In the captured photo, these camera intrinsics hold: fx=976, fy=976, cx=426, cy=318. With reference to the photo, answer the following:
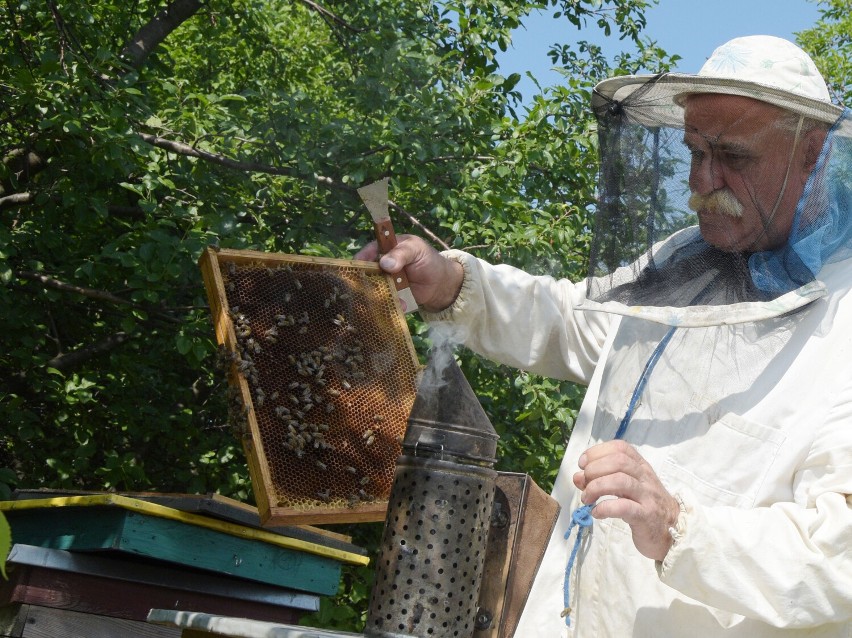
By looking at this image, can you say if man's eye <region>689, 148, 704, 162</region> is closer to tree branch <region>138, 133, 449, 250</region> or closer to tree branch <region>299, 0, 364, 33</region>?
tree branch <region>138, 133, 449, 250</region>

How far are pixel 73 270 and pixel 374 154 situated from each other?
1.78 m

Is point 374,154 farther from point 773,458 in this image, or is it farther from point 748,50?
point 773,458

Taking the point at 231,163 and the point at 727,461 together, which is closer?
the point at 727,461

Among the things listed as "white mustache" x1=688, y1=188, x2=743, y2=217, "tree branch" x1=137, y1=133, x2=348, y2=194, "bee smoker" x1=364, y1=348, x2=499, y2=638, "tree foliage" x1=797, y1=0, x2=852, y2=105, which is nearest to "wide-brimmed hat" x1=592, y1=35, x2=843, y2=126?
"white mustache" x1=688, y1=188, x2=743, y2=217

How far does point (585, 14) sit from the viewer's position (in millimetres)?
6848

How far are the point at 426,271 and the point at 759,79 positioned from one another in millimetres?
1081

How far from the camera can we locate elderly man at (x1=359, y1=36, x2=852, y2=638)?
2023 mm

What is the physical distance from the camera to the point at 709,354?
2.45 meters

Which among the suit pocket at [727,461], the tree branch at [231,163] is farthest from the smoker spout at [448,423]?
the tree branch at [231,163]

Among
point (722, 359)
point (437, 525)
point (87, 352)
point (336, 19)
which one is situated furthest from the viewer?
point (336, 19)

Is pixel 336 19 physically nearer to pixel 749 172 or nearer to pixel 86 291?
pixel 86 291

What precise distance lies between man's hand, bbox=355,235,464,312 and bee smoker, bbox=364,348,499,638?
0.87 m

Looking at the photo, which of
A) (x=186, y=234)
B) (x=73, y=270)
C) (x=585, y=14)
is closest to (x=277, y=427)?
(x=186, y=234)

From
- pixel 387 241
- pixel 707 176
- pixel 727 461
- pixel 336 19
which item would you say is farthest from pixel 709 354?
pixel 336 19
